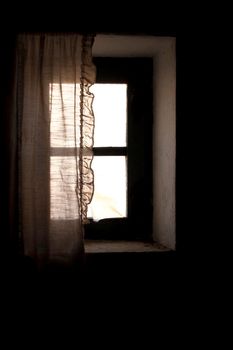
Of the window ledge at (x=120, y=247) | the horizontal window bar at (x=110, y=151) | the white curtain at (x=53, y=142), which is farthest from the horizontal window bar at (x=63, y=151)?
the horizontal window bar at (x=110, y=151)

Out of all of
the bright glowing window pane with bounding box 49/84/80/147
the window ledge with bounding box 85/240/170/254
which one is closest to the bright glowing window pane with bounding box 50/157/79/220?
the bright glowing window pane with bounding box 49/84/80/147

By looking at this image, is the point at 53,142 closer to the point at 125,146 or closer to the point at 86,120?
the point at 86,120

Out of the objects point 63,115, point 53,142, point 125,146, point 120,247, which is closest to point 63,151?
point 53,142

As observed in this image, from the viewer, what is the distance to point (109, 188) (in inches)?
157

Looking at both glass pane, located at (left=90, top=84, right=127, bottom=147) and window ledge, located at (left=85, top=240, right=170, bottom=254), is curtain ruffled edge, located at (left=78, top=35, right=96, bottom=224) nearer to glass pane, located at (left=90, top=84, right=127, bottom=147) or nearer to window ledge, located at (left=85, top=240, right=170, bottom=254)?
window ledge, located at (left=85, top=240, right=170, bottom=254)

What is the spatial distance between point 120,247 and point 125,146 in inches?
34.3

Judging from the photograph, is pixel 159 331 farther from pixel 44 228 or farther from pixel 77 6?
pixel 77 6

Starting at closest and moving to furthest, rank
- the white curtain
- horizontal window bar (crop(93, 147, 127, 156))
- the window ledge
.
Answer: the white curtain → the window ledge → horizontal window bar (crop(93, 147, 127, 156))

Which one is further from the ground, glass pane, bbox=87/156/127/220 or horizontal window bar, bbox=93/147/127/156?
horizontal window bar, bbox=93/147/127/156

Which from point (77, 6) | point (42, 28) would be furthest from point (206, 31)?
point (42, 28)

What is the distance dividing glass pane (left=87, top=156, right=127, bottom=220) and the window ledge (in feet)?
0.83

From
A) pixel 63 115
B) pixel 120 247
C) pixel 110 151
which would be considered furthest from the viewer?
pixel 110 151

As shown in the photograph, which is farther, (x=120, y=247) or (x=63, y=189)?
(x=120, y=247)

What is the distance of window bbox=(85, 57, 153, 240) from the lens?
3979 millimetres
